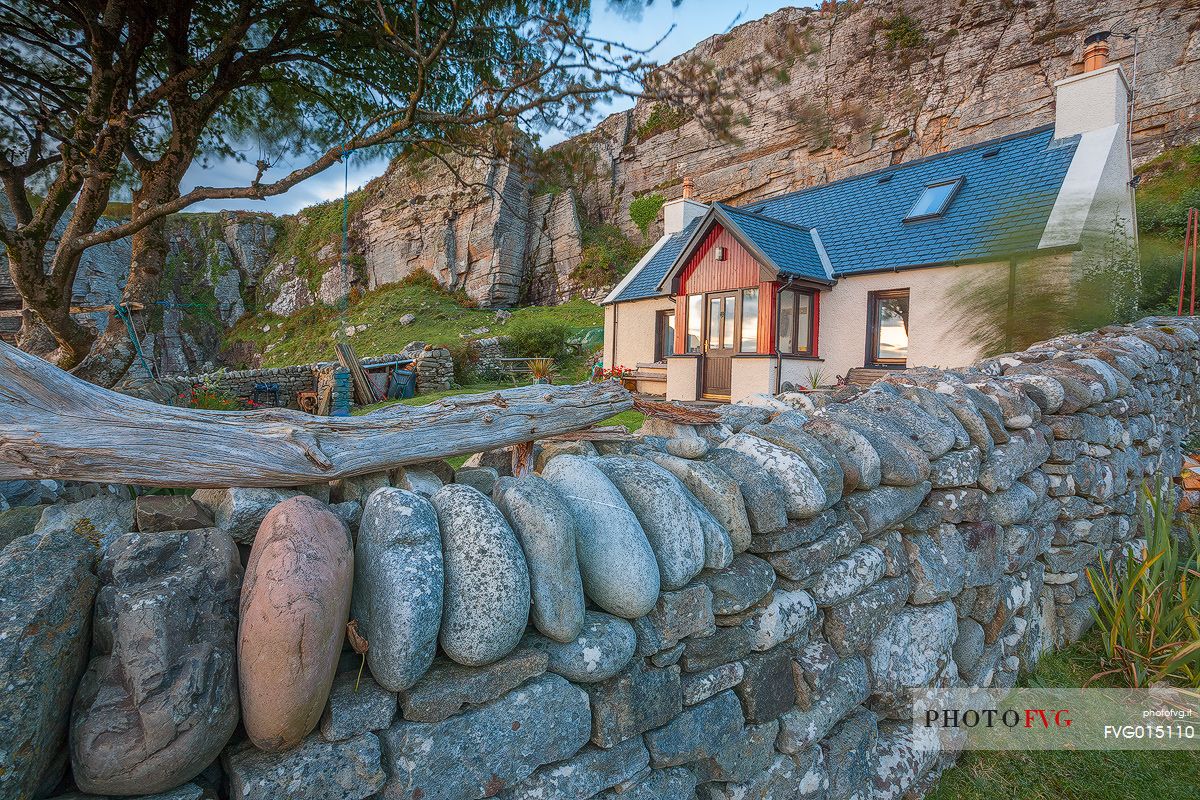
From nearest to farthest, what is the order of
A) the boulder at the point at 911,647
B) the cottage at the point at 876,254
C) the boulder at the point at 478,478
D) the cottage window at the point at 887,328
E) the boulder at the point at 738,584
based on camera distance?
1. the boulder at the point at 738,584
2. the boulder at the point at 478,478
3. the boulder at the point at 911,647
4. the cottage at the point at 876,254
5. the cottage window at the point at 887,328

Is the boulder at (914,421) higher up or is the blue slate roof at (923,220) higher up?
the blue slate roof at (923,220)

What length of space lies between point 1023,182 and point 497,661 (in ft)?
42.6

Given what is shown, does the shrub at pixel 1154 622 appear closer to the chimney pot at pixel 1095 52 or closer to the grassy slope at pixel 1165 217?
the grassy slope at pixel 1165 217

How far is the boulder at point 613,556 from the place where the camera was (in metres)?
1.49

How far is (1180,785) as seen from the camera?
2.33 meters

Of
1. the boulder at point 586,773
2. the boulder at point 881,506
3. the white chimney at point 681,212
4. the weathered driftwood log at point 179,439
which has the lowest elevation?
the boulder at point 586,773

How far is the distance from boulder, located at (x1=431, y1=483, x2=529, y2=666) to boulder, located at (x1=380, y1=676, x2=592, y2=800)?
0.14m

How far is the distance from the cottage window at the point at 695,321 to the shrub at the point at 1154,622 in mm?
9680

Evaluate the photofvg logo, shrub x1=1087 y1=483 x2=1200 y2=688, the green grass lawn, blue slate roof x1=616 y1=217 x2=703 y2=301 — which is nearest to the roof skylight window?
blue slate roof x1=616 y1=217 x2=703 y2=301

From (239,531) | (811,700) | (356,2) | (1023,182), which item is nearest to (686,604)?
(811,700)

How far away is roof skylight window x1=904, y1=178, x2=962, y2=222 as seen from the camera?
431 inches

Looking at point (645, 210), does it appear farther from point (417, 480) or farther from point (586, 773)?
point (586, 773)

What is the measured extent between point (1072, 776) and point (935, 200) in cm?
1188

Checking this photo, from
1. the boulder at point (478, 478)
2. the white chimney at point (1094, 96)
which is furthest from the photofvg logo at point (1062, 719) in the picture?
the white chimney at point (1094, 96)
